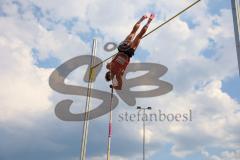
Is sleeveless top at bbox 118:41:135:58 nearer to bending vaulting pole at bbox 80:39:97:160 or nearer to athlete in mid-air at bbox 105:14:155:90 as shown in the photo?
athlete in mid-air at bbox 105:14:155:90

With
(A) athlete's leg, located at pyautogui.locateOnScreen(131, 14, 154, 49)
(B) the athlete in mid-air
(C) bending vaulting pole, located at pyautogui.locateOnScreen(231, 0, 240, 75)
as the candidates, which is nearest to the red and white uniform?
(B) the athlete in mid-air

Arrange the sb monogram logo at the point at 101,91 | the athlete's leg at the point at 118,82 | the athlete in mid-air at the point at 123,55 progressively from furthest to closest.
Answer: the sb monogram logo at the point at 101,91
the athlete's leg at the point at 118,82
the athlete in mid-air at the point at 123,55

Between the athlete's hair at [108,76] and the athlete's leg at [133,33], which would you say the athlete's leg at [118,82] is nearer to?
the athlete's hair at [108,76]

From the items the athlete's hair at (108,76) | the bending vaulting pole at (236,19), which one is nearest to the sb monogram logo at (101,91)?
the athlete's hair at (108,76)

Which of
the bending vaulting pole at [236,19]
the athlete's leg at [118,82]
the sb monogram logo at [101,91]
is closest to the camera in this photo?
the bending vaulting pole at [236,19]

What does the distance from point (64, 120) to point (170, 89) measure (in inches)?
146

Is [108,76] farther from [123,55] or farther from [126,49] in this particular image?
[126,49]

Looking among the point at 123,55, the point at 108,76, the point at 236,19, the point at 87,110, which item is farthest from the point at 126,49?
the point at 236,19

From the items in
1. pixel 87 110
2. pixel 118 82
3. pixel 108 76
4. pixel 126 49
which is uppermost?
pixel 126 49

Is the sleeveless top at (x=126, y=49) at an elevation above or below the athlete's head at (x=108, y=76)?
above

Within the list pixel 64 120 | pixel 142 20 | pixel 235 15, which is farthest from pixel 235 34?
pixel 64 120

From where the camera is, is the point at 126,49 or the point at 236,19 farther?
the point at 126,49

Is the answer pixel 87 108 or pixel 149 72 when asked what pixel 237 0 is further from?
pixel 87 108

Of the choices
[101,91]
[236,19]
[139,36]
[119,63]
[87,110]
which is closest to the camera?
[236,19]
